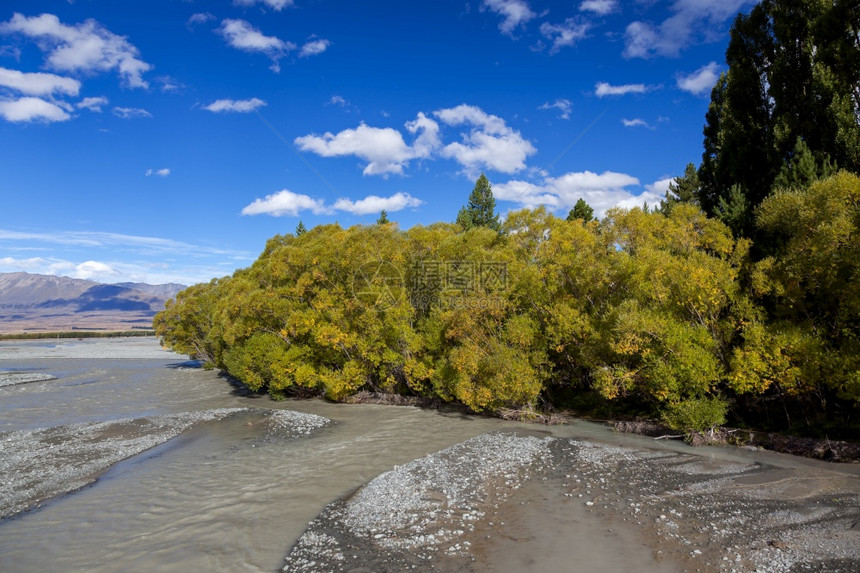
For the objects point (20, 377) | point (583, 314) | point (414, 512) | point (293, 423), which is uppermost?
point (583, 314)

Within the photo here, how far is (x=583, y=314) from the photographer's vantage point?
2559 centimetres

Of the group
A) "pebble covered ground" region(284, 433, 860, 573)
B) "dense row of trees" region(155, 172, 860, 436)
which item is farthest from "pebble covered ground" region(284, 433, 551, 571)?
"dense row of trees" region(155, 172, 860, 436)

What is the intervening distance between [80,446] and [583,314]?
27.0 meters

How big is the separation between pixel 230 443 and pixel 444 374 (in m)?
13.1

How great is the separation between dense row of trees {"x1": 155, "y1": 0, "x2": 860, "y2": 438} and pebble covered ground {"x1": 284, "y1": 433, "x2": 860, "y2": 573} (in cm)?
470

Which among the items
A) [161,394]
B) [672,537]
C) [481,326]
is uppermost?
[481,326]

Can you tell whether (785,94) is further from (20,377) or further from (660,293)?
(20,377)

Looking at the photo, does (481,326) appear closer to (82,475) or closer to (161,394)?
(82,475)

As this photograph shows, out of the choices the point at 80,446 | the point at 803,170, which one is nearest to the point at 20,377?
the point at 80,446

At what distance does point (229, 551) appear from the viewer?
11.7m

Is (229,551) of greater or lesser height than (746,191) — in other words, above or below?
below

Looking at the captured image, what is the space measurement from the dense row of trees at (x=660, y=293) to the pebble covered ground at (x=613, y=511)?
185 inches

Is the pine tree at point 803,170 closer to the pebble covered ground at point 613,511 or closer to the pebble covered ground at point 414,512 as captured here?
the pebble covered ground at point 613,511

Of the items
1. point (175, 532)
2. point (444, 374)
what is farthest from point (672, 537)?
point (444, 374)
